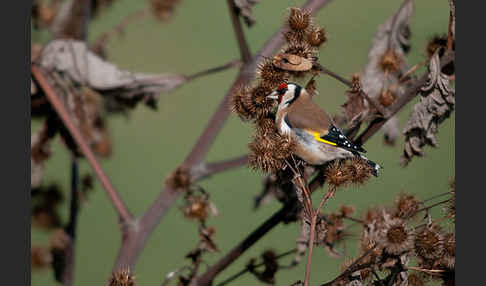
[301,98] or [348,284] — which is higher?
[301,98]

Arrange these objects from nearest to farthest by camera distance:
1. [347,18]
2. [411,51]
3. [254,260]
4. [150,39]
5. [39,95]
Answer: [254,260] → [411,51] → [39,95] → [347,18] → [150,39]

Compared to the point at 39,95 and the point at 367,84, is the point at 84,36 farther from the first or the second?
the point at 367,84

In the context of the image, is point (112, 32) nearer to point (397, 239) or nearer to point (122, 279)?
point (122, 279)

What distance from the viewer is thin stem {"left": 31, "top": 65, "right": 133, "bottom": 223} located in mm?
859

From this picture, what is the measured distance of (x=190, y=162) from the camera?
900 millimetres

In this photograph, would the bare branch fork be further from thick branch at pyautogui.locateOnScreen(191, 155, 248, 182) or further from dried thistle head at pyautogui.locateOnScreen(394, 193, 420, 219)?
thick branch at pyautogui.locateOnScreen(191, 155, 248, 182)

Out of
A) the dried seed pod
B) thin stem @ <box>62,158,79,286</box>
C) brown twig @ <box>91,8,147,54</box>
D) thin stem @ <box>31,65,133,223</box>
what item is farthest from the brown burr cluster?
brown twig @ <box>91,8,147,54</box>

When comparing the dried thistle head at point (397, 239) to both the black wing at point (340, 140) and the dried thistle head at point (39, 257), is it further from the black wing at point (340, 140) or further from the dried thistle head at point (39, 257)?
the dried thistle head at point (39, 257)

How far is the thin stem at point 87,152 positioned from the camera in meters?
0.86

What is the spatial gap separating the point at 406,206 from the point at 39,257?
773 millimetres

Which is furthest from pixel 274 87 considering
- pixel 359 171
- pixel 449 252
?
pixel 449 252

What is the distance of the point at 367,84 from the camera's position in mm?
763

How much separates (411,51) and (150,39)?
155cm

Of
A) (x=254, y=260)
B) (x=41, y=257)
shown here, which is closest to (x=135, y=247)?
(x=254, y=260)
